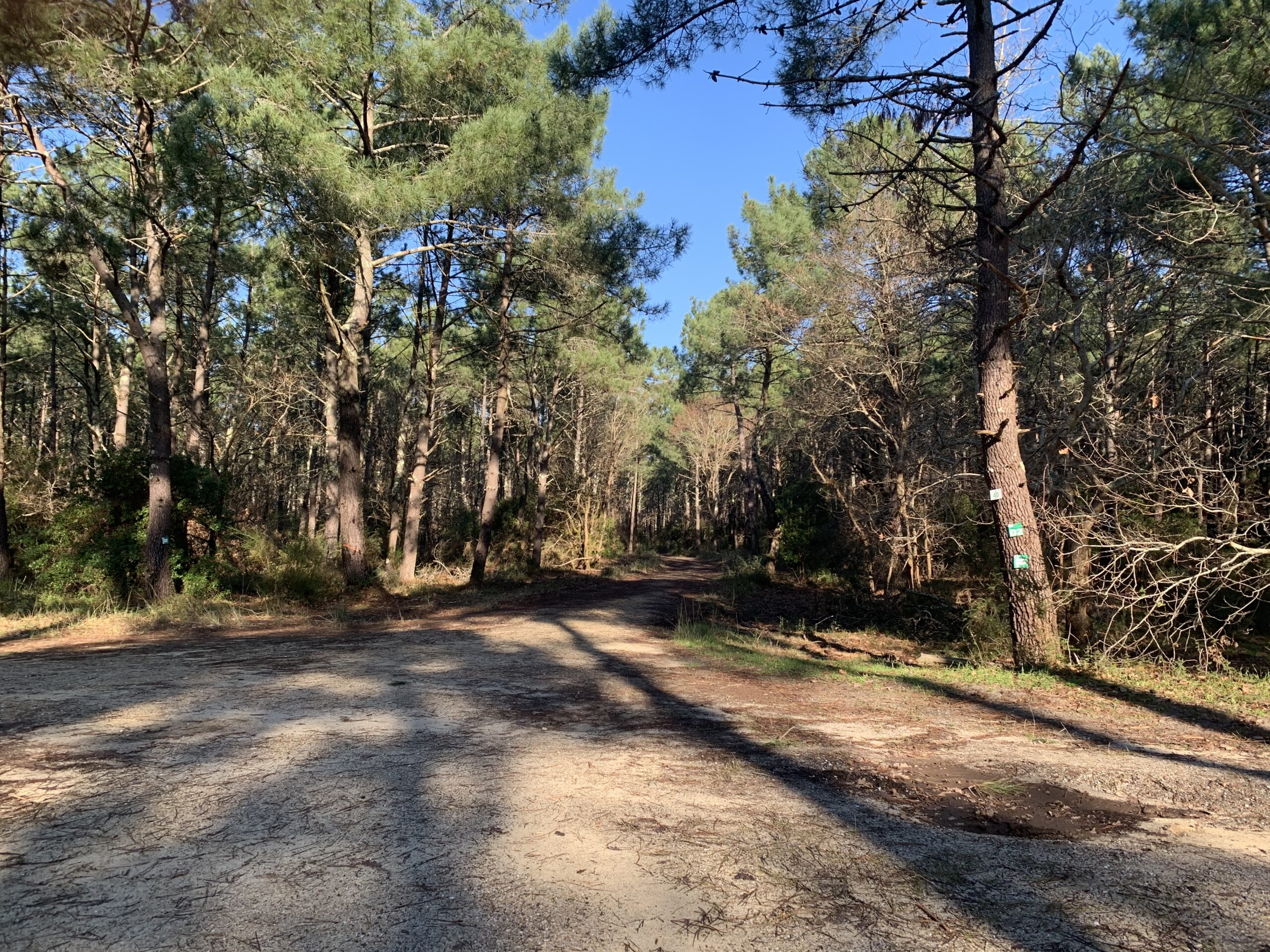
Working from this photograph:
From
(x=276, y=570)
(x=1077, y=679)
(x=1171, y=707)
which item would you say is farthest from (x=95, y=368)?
(x=1171, y=707)

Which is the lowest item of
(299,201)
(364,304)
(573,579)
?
(573,579)

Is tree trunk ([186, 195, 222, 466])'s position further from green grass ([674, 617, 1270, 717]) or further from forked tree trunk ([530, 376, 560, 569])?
green grass ([674, 617, 1270, 717])

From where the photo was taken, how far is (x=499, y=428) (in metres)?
18.1

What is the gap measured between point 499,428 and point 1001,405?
507 inches

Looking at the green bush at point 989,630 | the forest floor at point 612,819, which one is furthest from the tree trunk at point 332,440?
the green bush at point 989,630

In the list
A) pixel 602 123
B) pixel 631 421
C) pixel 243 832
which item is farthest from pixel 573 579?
pixel 243 832

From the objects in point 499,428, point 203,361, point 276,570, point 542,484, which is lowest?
point 276,570

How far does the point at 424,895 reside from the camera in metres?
2.43

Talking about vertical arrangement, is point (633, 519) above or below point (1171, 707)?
above

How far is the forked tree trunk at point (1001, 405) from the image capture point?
7621 mm

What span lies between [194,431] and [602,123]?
566 inches

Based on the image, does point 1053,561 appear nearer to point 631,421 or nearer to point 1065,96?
point 1065,96

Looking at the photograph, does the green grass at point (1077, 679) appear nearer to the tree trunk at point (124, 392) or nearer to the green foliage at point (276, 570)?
the green foliage at point (276, 570)

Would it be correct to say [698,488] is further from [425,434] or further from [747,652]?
[747,652]
